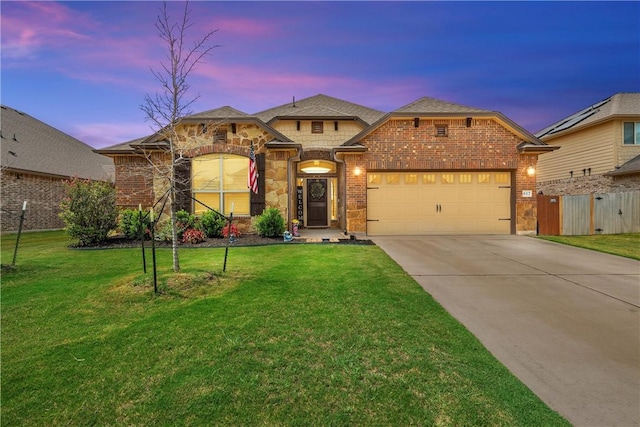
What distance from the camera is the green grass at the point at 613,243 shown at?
312 inches

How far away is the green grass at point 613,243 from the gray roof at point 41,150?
19470mm

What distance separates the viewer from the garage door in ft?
35.9

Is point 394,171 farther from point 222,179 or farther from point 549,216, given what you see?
point 222,179

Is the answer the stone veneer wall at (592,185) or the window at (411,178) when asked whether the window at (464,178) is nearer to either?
the window at (411,178)

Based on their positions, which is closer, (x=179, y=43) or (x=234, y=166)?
(x=179, y=43)

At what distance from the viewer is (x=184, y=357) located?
2688 millimetres

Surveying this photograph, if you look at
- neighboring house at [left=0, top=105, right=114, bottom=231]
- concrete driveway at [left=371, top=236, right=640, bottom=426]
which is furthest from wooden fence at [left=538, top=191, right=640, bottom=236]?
neighboring house at [left=0, top=105, right=114, bottom=231]

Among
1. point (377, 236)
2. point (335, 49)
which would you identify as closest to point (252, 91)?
point (335, 49)

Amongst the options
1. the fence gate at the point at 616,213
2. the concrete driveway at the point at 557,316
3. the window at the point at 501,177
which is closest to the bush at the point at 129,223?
the concrete driveway at the point at 557,316

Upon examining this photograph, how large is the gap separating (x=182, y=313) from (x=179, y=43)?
194 inches

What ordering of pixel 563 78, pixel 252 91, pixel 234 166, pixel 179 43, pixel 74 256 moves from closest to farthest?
pixel 179 43
pixel 74 256
pixel 234 166
pixel 252 91
pixel 563 78

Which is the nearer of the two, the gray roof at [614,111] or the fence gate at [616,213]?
the fence gate at [616,213]

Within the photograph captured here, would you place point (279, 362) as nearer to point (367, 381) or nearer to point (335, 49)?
point (367, 381)

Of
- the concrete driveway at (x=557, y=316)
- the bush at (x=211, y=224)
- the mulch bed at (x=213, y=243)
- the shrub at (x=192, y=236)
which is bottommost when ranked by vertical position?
the concrete driveway at (x=557, y=316)
